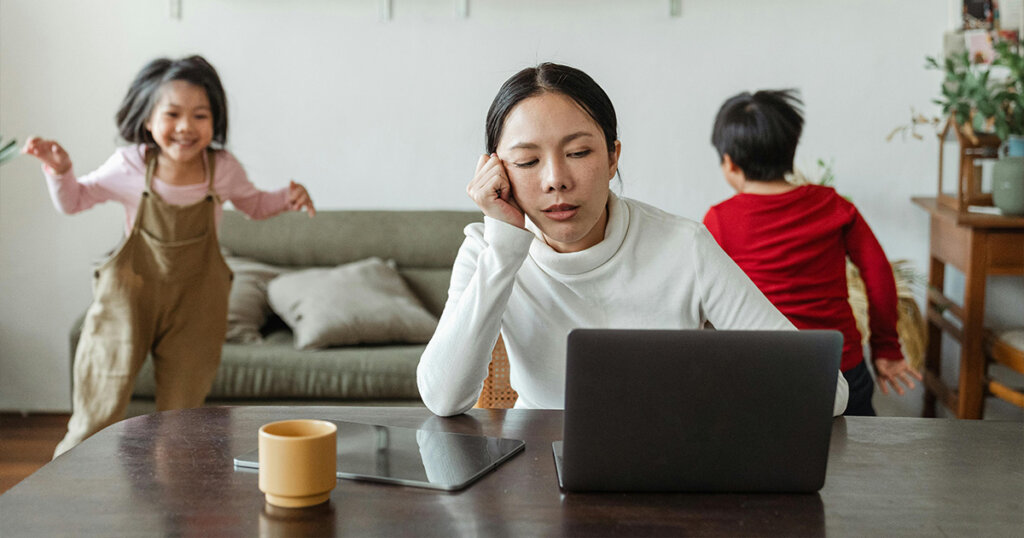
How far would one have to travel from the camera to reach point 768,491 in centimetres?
99

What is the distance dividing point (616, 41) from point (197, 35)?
1.50 metres

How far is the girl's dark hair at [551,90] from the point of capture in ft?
4.61

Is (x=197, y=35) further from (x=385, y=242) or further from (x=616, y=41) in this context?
(x=616, y=41)

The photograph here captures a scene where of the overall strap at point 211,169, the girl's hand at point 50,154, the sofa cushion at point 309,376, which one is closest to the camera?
the girl's hand at point 50,154

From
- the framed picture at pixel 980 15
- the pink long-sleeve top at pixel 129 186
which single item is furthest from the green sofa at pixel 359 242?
the framed picture at pixel 980 15

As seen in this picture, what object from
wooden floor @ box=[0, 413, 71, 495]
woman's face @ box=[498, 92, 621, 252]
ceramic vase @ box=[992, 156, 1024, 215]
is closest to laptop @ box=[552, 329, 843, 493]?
woman's face @ box=[498, 92, 621, 252]

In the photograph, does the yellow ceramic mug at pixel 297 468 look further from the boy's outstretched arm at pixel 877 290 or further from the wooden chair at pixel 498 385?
the boy's outstretched arm at pixel 877 290

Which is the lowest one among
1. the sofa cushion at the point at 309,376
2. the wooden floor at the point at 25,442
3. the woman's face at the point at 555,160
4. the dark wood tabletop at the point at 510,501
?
the wooden floor at the point at 25,442

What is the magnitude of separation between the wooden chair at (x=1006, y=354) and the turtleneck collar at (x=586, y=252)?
177 cm

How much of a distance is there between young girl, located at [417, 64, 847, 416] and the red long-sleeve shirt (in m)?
0.69

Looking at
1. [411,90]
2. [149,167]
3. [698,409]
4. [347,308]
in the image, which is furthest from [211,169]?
[698,409]

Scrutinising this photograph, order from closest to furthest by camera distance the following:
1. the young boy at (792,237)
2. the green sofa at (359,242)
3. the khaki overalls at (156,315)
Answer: the young boy at (792,237), the khaki overalls at (156,315), the green sofa at (359,242)

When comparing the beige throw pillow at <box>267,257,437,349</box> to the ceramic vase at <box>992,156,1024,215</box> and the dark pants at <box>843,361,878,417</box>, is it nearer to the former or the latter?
the dark pants at <box>843,361,878,417</box>

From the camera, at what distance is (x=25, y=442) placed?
324 centimetres
